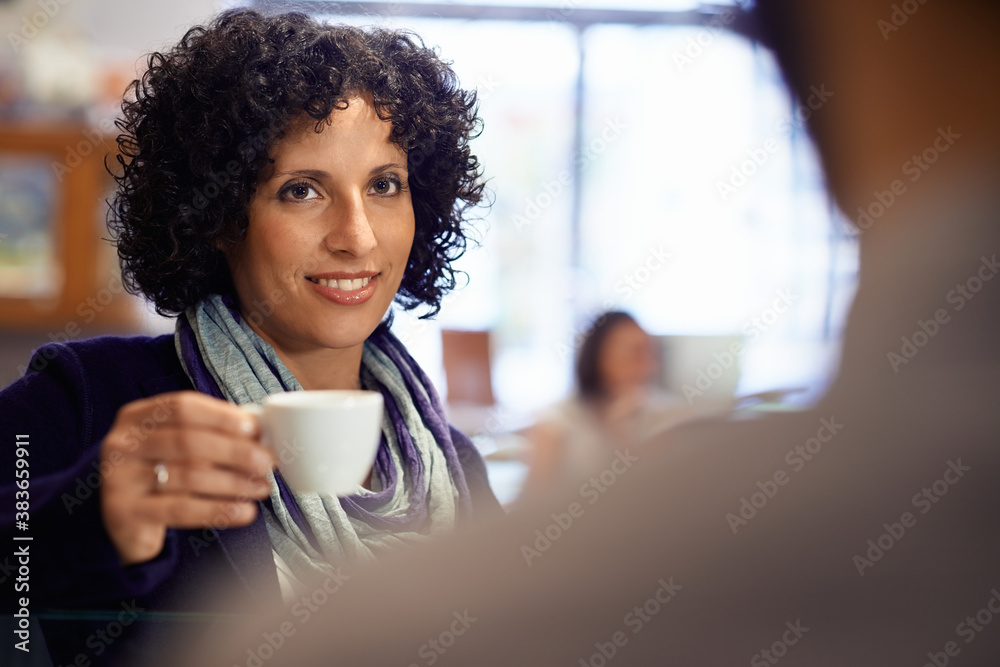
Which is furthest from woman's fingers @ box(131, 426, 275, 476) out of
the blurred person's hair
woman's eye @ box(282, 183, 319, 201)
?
the blurred person's hair

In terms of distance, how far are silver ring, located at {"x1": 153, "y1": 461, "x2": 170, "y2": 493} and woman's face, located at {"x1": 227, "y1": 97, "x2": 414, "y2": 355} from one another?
0.34m

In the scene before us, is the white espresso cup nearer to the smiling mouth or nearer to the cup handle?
the cup handle

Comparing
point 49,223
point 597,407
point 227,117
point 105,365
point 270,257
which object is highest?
point 227,117

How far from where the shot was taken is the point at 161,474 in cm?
44

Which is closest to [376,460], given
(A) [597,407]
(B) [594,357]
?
(A) [597,407]

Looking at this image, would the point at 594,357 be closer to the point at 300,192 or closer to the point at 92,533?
the point at 300,192

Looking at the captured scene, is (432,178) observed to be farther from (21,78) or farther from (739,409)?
(21,78)

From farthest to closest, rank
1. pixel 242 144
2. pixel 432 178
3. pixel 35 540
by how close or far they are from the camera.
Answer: pixel 432 178 < pixel 242 144 < pixel 35 540

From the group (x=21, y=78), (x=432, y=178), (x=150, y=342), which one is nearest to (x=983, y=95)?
(x=432, y=178)

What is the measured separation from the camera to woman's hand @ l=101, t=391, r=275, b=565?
0.43 m

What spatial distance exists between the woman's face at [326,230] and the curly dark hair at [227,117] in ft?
0.05

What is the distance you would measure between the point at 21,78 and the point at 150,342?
6.89 feet

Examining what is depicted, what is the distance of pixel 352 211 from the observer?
0.74 m

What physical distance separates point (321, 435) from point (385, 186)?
1.37ft
